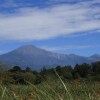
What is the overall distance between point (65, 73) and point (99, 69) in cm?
369

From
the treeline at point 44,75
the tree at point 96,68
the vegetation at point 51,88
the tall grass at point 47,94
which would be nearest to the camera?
the tall grass at point 47,94

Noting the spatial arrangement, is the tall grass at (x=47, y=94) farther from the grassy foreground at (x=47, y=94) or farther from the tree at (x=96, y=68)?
the tree at (x=96, y=68)

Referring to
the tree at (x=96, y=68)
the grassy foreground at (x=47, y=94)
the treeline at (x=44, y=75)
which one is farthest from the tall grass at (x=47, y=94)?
the tree at (x=96, y=68)

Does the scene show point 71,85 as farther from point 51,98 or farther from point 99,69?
point 99,69

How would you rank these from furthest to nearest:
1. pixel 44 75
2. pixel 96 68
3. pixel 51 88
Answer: pixel 96 68
pixel 44 75
pixel 51 88

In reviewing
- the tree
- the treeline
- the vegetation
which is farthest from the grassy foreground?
the tree

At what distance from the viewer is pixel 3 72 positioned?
86.7 ft

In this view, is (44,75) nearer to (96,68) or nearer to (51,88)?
(96,68)

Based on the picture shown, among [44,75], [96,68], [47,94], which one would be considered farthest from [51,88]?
[96,68]

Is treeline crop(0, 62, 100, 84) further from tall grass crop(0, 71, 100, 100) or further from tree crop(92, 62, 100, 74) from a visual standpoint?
tall grass crop(0, 71, 100, 100)

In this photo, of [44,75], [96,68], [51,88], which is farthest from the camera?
[96,68]

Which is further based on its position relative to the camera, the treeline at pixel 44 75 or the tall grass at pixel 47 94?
the treeline at pixel 44 75

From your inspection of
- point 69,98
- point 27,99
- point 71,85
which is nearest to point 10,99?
point 69,98

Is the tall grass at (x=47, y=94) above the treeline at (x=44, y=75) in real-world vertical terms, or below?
above
